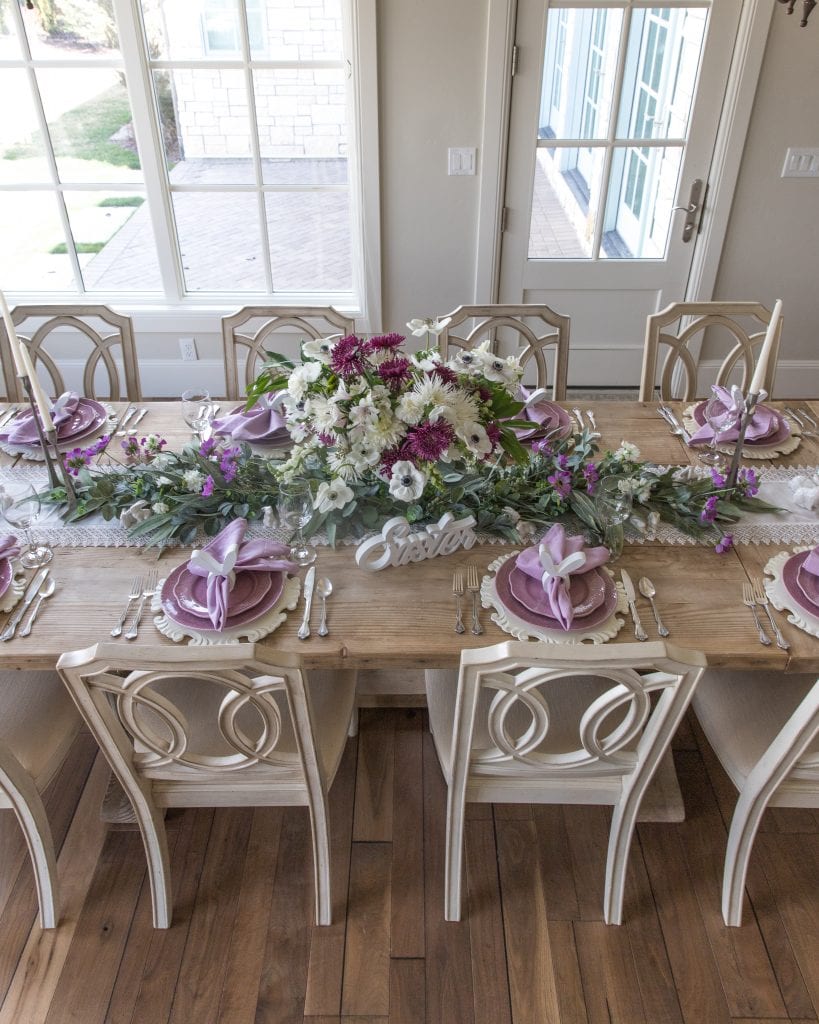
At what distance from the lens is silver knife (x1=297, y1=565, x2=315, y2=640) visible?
1406mm

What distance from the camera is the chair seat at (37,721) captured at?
1.50 m

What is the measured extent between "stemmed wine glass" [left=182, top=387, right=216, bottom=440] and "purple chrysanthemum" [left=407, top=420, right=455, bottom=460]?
712mm

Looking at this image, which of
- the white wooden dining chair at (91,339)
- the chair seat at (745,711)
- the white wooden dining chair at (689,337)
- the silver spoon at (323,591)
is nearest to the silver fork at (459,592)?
the silver spoon at (323,591)

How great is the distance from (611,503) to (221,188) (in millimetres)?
2309

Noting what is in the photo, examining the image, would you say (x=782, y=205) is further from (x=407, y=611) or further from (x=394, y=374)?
(x=407, y=611)

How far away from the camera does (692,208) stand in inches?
120

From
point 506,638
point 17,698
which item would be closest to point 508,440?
point 506,638

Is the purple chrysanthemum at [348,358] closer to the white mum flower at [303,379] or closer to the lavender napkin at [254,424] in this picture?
the white mum flower at [303,379]

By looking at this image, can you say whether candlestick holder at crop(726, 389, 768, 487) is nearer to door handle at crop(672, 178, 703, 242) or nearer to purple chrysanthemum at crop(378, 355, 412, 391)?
purple chrysanthemum at crop(378, 355, 412, 391)

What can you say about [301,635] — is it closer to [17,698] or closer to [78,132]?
[17,698]

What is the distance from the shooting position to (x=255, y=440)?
192 cm

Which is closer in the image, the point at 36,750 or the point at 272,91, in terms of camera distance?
the point at 36,750

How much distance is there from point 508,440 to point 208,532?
674mm

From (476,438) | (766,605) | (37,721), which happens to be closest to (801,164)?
(766,605)
